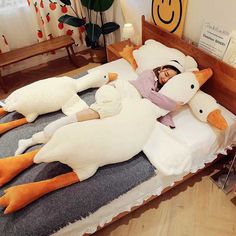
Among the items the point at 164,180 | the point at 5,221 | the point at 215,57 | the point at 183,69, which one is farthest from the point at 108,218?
the point at 215,57

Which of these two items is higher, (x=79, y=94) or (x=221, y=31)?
(x=221, y=31)

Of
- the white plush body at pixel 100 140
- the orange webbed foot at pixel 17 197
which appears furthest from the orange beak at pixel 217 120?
the orange webbed foot at pixel 17 197

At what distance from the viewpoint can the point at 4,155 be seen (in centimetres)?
138

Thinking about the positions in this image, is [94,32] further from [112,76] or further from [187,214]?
[187,214]

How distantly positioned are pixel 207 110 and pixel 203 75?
24 centimetres

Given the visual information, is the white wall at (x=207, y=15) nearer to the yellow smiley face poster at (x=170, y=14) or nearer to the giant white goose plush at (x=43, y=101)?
the yellow smiley face poster at (x=170, y=14)

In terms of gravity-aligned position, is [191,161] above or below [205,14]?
below

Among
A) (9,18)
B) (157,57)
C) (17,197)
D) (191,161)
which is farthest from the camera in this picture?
(9,18)

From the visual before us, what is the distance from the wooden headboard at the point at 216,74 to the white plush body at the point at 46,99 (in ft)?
2.69

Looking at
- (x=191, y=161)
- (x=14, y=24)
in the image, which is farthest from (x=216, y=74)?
(x=14, y=24)

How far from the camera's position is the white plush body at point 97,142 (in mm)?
1175

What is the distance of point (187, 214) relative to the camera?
1.51 meters

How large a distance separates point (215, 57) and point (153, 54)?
0.45 meters

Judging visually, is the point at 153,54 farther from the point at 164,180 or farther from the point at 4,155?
the point at 4,155
